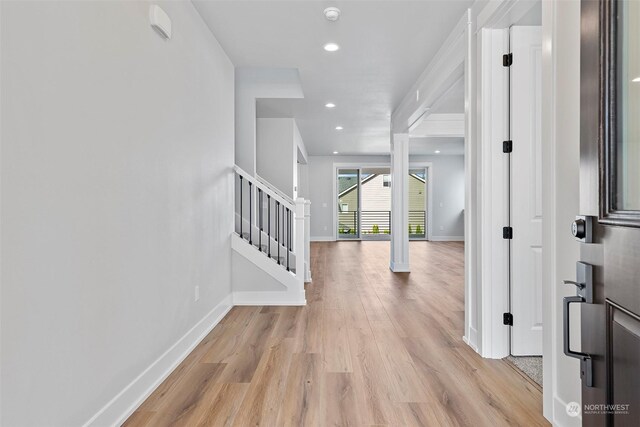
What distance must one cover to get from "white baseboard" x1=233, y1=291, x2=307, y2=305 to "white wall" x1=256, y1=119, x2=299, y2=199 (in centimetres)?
230

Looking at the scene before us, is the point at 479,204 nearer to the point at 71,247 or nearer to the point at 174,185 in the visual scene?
the point at 174,185

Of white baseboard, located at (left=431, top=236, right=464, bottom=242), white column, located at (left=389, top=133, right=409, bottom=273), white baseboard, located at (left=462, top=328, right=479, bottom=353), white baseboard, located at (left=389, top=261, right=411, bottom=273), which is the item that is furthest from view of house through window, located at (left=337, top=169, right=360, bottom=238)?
white baseboard, located at (left=462, top=328, right=479, bottom=353)

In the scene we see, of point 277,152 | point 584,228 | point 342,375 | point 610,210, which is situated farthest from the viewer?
point 277,152

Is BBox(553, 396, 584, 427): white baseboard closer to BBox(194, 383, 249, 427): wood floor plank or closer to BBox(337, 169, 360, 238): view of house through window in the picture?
BBox(194, 383, 249, 427): wood floor plank

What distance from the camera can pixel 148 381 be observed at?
2047mm

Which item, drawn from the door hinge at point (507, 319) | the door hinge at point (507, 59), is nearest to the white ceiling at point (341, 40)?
the door hinge at point (507, 59)

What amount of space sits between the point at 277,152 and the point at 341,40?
9.39 feet

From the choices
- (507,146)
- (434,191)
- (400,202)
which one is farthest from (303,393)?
(434,191)

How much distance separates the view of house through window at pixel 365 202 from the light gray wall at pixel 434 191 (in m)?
0.30

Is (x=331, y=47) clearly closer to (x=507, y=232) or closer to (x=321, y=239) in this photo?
(x=507, y=232)

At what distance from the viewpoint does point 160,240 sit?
2209 mm

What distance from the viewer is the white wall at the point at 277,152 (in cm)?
593

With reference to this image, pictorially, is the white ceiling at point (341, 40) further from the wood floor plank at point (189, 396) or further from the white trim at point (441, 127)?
the wood floor plank at point (189, 396)

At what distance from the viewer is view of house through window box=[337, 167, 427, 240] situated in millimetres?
11031
